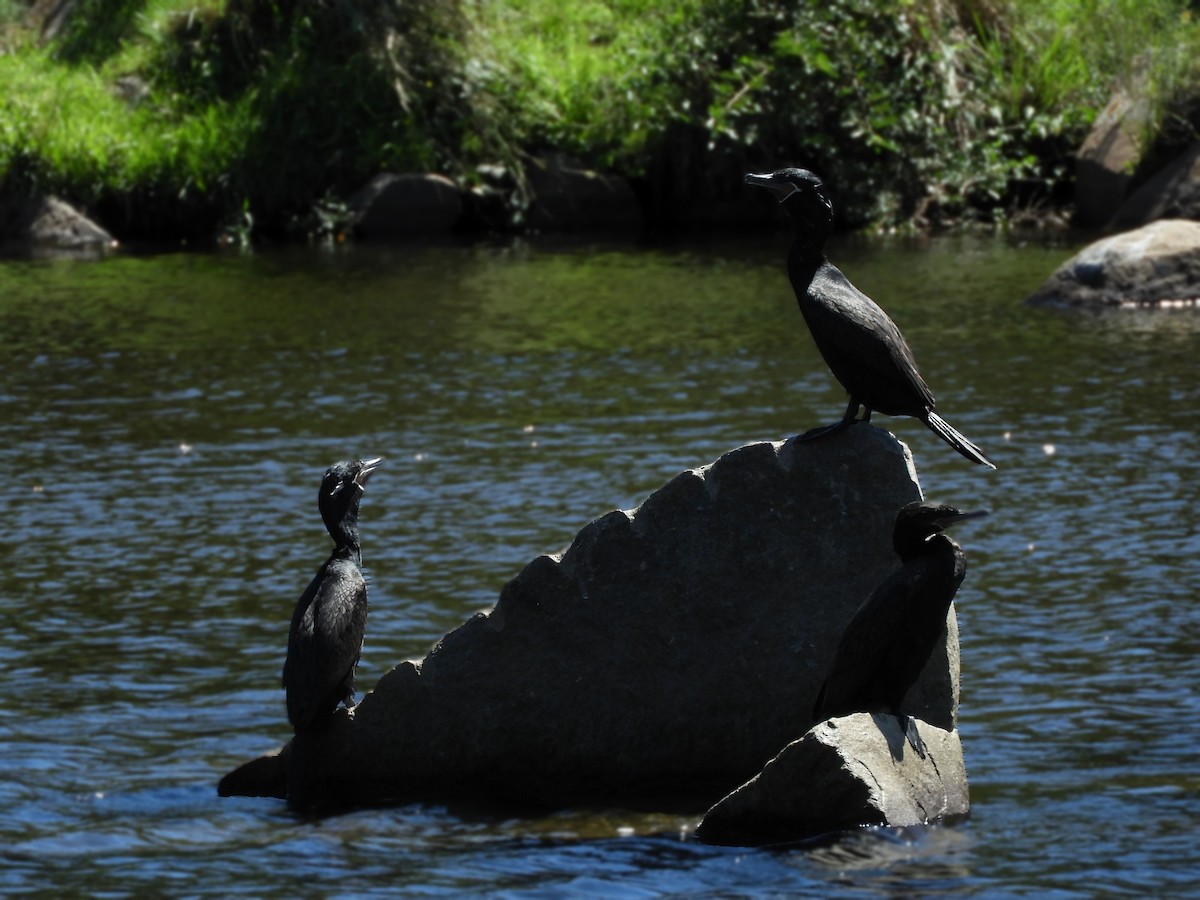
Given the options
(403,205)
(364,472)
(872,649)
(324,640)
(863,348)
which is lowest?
(324,640)

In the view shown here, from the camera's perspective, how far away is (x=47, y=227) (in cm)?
2997

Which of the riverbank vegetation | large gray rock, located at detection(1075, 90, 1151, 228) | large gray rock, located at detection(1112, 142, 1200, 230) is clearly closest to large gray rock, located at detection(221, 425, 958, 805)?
large gray rock, located at detection(1112, 142, 1200, 230)

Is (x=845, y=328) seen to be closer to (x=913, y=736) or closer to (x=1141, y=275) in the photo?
(x=913, y=736)

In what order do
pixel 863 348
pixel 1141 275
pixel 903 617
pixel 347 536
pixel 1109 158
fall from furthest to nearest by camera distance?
pixel 1109 158 < pixel 1141 275 < pixel 347 536 < pixel 863 348 < pixel 903 617

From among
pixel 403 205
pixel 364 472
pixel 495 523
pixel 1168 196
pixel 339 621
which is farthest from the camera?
pixel 403 205

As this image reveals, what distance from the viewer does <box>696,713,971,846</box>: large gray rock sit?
286 inches

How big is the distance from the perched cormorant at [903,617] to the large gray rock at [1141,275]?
47.3ft

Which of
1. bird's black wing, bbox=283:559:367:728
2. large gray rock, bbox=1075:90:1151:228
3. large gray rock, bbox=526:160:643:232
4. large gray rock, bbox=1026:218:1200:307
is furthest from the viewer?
large gray rock, bbox=526:160:643:232

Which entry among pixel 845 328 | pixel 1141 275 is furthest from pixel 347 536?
pixel 1141 275

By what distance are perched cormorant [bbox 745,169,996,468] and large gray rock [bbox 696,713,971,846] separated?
4.03ft

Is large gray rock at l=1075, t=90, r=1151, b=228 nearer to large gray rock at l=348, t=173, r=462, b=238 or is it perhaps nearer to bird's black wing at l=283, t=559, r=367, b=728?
large gray rock at l=348, t=173, r=462, b=238

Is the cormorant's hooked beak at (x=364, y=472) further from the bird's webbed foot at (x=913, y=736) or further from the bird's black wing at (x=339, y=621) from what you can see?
the bird's webbed foot at (x=913, y=736)

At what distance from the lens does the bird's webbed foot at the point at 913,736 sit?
7.57 metres

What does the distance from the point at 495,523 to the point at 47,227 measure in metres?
19.2
